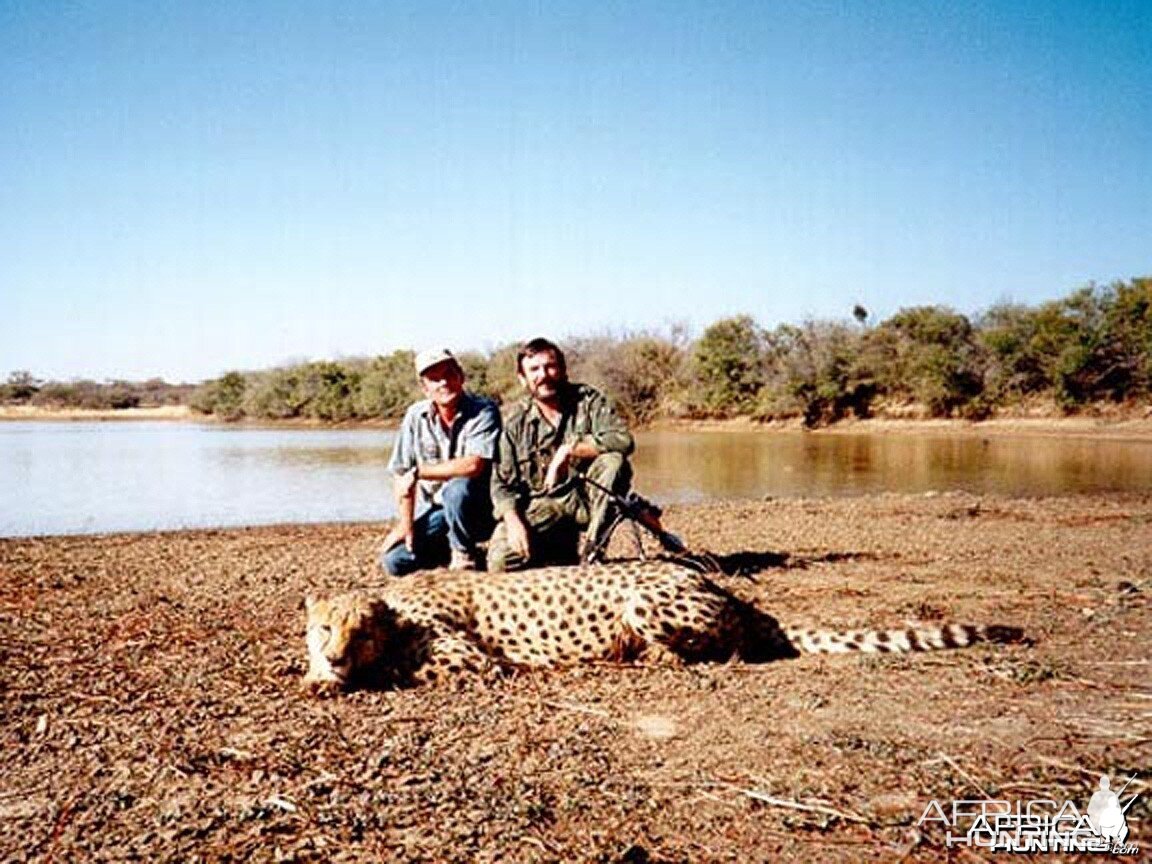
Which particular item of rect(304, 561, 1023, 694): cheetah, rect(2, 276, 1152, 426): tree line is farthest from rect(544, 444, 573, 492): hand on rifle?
rect(2, 276, 1152, 426): tree line

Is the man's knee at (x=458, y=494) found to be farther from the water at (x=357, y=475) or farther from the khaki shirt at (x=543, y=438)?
the water at (x=357, y=475)

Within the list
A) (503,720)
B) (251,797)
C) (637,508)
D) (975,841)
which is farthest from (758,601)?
(251,797)

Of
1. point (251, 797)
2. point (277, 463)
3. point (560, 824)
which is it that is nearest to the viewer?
point (560, 824)

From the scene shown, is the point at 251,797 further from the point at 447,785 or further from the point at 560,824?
the point at 560,824

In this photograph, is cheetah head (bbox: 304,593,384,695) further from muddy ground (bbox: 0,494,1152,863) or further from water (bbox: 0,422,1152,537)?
water (bbox: 0,422,1152,537)

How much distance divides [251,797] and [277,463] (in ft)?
64.6

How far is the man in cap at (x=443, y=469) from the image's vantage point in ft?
16.8

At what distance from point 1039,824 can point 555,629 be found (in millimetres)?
1997

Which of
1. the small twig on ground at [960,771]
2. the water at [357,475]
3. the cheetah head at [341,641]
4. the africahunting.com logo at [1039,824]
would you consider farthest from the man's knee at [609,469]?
the water at [357,475]

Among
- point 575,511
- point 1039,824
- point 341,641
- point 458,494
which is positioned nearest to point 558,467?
point 575,511

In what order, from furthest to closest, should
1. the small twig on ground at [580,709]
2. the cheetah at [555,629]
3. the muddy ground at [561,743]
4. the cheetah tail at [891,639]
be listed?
1. the cheetah tail at [891,639]
2. the cheetah at [555,629]
3. the small twig on ground at [580,709]
4. the muddy ground at [561,743]

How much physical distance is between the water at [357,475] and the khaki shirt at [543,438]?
6703 mm

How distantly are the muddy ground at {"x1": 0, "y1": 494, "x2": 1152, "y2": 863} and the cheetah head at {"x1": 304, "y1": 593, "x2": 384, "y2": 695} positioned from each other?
0.38 ft

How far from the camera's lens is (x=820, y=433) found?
35.4 m
